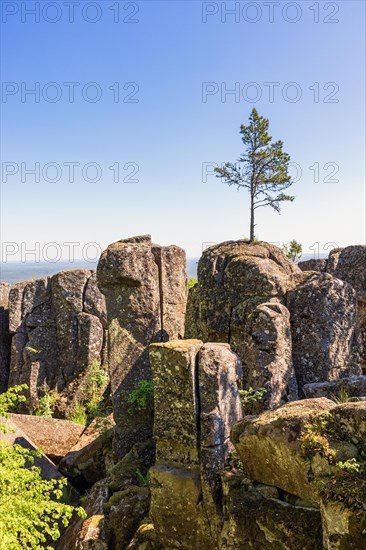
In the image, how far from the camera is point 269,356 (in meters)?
12.2

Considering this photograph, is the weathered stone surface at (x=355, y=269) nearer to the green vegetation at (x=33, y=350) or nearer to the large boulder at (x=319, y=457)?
the large boulder at (x=319, y=457)

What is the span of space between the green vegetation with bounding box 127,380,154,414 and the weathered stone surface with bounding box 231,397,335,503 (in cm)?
645

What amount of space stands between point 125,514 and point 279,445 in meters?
5.16

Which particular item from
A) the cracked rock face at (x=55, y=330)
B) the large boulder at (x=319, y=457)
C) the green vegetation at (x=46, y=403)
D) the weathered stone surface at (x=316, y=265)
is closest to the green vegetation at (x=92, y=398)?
the cracked rock face at (x=55, y=330)

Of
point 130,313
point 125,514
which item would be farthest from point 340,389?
point 130,313

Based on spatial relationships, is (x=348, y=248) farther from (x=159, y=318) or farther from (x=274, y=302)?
(x=159, y=318)

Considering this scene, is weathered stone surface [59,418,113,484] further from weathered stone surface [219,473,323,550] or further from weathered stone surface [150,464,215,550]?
weathered stone surface [219,473,323,550]

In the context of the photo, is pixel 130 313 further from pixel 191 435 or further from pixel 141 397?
pixel 191 435

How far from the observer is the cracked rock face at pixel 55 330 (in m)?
22.3

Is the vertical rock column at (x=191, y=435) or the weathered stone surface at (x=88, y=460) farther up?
the vertical rock column at (x=191, y=435)

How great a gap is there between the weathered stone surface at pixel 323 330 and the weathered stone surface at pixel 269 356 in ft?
3.06

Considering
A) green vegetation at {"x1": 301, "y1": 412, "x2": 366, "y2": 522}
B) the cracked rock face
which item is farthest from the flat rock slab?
green vegetation at {"x1": 301, "y1": 412, "x2": 366, "y2": 522}

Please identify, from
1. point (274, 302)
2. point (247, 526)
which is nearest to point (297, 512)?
point (247, 526)

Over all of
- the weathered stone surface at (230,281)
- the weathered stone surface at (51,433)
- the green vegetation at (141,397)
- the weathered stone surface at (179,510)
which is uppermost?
the weathered stone surface at (230,281)
